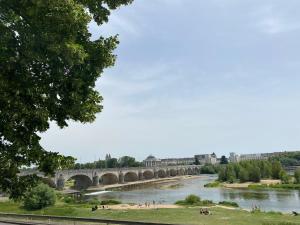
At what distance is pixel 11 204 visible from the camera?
6178 centimetres

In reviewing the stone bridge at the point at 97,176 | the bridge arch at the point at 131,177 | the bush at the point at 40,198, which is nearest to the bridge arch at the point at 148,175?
the stone bridge at the point at 97,176

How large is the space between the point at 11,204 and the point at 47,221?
88.0 feet

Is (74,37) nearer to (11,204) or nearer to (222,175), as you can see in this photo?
(11,204)

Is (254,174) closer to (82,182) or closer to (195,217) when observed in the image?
(82,182)

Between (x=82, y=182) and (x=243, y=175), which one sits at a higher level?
(x=82, y=182)

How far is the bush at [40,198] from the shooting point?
2057 inches

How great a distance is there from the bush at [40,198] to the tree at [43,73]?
41.3 m

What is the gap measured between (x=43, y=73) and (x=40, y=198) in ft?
145

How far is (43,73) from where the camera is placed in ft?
39.0

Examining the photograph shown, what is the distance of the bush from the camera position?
52250 millimetres

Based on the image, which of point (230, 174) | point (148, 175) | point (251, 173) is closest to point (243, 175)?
point (251, 173)

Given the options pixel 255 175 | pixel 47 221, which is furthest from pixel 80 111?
pixel 255 175

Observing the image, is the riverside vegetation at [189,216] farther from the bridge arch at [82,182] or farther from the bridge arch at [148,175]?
the bridge arch at [148,175]

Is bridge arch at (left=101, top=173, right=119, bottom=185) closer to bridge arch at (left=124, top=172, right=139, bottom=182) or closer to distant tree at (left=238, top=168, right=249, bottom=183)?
bridge arch at (left=124, top=172, right=139, bottom=182)
